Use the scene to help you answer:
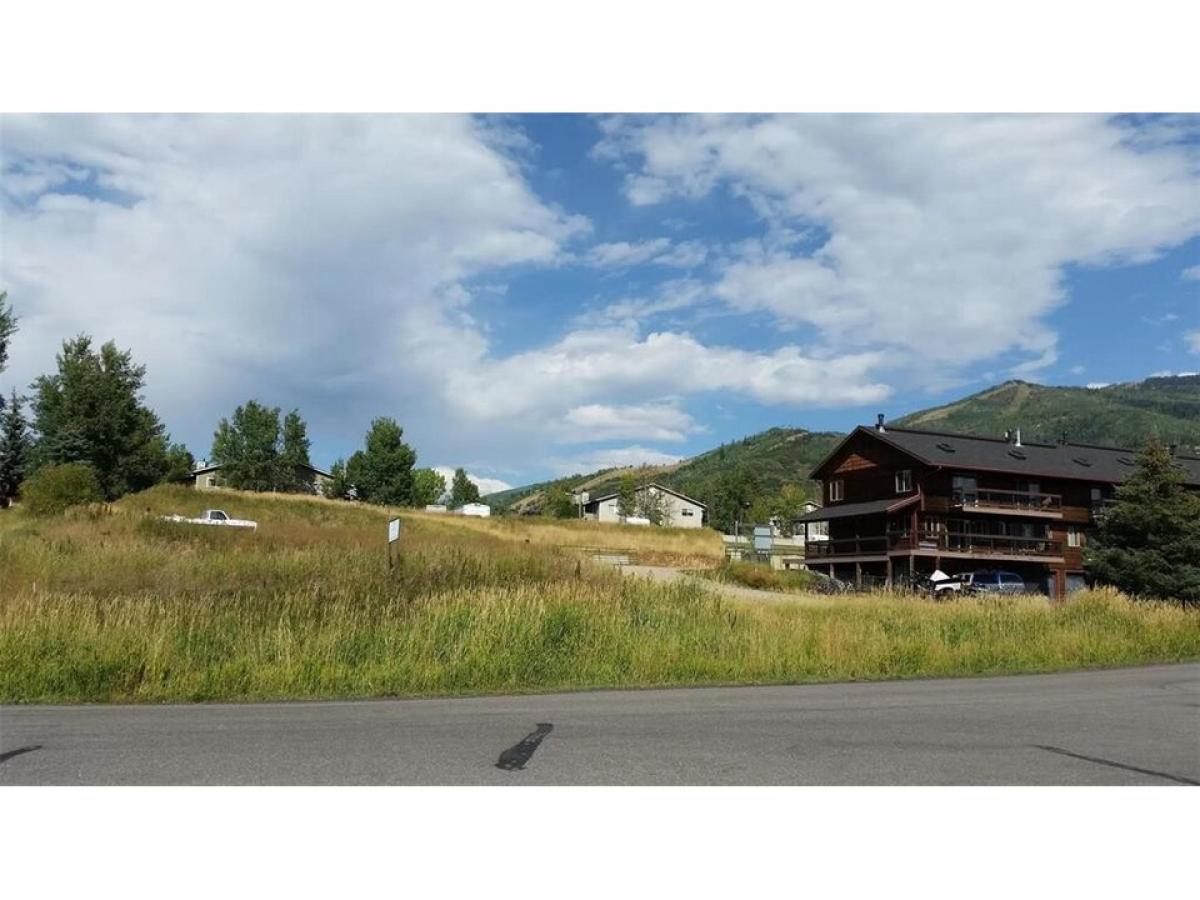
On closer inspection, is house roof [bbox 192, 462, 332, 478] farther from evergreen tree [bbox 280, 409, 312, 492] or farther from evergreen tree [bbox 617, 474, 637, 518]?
evergreen tree [bbox 617, 474, 637, 518]

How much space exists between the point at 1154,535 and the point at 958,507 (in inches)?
427

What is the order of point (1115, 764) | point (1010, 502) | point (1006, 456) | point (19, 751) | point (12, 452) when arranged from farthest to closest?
point (12, 452)
point (1006, 456)
point (1010, 502)
point (19, 751)
point (1115, 764)

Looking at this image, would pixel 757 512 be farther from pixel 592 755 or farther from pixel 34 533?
pixel 592 755

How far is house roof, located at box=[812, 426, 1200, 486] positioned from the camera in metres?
49.3

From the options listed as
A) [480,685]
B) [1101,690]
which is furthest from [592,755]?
[1101,690]

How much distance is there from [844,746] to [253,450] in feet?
295

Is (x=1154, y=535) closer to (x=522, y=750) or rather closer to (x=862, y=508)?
(x=862, y=508)

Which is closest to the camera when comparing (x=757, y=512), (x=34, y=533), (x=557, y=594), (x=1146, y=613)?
(x=557, y=594)

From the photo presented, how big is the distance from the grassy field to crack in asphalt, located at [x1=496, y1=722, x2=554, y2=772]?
4.18 meters

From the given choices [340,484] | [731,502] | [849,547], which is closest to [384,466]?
[340,484]

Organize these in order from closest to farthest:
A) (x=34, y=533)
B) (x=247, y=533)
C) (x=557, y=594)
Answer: (x=557, y=594)
(x=34, y=533)
(x=247, y=533)

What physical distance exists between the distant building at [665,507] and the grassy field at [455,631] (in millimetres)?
71257

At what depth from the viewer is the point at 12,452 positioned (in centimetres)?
6519

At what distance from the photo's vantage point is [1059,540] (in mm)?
51562
